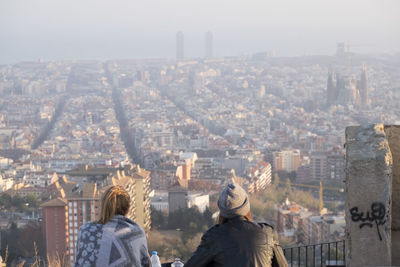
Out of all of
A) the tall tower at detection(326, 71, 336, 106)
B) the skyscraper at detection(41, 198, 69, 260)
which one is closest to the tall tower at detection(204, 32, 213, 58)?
the tall tower at detection(326, 71, 336, 106)

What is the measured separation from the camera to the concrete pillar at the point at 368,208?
2764mm

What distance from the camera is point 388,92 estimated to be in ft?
180

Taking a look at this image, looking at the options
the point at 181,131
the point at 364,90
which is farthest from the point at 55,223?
the point at 364,90

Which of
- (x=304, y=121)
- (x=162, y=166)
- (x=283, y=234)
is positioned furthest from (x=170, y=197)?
(x=304, y=121)

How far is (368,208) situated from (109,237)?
4.10 ft

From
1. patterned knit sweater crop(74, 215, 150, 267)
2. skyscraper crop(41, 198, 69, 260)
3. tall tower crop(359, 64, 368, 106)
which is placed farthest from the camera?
tall tower crop(359, 64, 368, 106)

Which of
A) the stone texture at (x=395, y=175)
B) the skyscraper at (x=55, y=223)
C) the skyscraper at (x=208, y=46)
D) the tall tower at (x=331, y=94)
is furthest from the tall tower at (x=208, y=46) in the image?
the stone texture at (x=395, y=175)

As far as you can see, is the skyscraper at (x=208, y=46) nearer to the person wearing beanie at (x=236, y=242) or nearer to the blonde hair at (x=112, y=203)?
the blonde hair at (x=112, y=203)

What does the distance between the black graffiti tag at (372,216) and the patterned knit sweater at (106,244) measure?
1150mm

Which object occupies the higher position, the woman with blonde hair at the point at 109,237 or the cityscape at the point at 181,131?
the woman with blonde hair at the point at 109,237

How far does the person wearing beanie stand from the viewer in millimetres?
1649

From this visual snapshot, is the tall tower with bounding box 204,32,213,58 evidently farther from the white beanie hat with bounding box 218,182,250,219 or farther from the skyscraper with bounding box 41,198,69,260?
the white beanie hat with bounding box 218,182,250,219

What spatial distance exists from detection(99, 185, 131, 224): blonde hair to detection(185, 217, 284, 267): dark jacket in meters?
0.35

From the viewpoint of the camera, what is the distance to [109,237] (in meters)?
1.93
